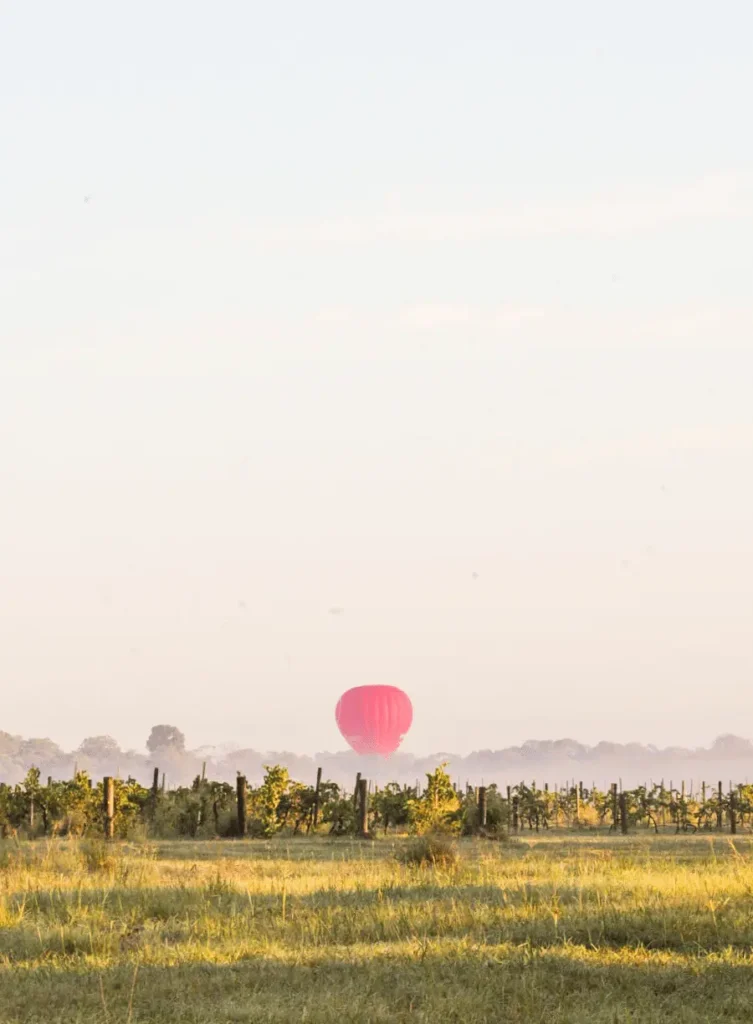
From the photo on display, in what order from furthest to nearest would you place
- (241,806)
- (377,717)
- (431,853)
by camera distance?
(377,717) < (241,806) < (431,853)

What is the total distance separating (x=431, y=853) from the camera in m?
23.7

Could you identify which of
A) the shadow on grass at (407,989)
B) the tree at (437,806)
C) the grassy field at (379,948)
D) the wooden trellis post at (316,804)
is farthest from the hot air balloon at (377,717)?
the shadow on grass at (407,989)

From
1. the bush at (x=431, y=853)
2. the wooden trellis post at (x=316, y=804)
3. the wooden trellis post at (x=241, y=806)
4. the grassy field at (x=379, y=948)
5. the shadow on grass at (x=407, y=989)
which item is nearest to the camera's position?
the shadow on grass at (x=407, y=989)

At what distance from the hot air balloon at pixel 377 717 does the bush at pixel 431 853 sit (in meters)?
83.1

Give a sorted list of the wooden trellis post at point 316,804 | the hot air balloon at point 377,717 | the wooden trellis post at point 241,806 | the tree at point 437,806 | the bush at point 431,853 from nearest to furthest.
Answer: the bush at point 431,853 < the tree at point 437,806 < the wooden trellis post at point 241,806 < the wooden trellis post at point 316,804 < the hot air balloon at point 377,717

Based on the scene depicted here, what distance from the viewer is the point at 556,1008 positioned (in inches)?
434

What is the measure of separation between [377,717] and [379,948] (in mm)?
95014

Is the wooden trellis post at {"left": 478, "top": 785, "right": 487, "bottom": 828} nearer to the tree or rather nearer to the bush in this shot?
the tree

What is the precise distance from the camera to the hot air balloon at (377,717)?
107625 mm

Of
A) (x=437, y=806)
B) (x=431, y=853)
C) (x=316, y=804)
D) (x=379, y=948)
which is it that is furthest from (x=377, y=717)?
(x=379, y=948)

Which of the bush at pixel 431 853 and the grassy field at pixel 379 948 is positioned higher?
the bush at pixel 431 853

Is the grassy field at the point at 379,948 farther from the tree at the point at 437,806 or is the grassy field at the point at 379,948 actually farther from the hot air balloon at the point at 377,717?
the hot air balloon at the point at 377,717

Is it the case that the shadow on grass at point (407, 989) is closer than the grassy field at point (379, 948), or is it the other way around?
the shadow on grass at point (407, 989)

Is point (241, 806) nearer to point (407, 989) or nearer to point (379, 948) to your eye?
point (379, 948)
